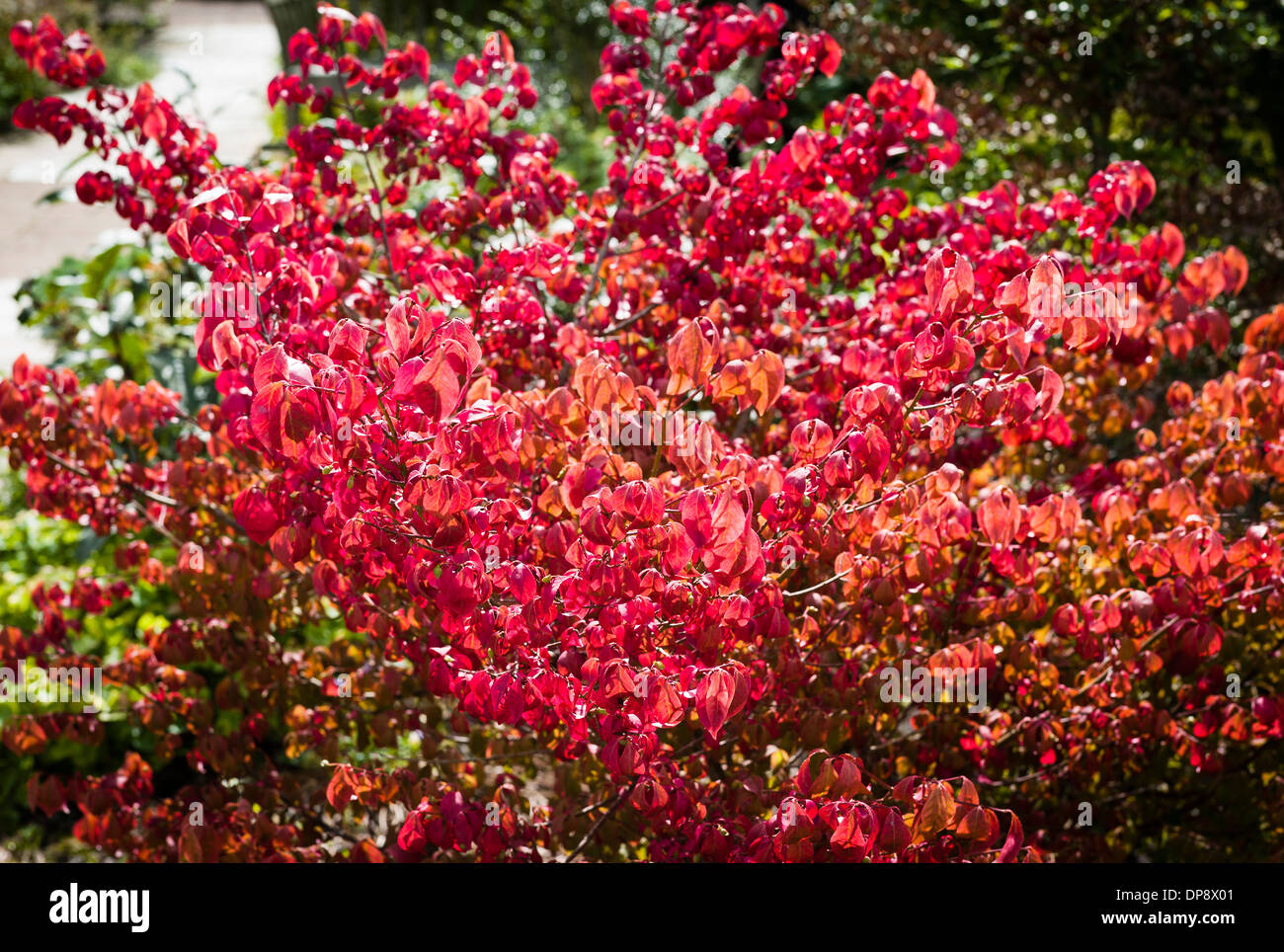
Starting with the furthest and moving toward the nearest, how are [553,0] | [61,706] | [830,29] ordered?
1. [553,0]
2. [830,29]
3. [61,706]

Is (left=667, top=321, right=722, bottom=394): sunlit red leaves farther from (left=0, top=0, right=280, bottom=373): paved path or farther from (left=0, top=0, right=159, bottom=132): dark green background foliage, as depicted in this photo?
(left=0, top=0, right=159, bottom=132): dark green background foliage

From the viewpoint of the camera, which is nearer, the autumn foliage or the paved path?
the autumn foliage

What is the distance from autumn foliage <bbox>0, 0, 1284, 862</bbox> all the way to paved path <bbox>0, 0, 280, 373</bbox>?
175 centimetres

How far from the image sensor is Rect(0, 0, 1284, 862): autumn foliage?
5.67ft

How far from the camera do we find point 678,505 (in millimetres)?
1967

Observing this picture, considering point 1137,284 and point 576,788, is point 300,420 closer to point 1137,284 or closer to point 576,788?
point 576,788

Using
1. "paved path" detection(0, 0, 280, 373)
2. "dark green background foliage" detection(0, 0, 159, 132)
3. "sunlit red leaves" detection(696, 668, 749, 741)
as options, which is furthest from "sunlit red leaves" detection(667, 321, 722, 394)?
"dark green background foliage" detection(0, 0, 159, 132)

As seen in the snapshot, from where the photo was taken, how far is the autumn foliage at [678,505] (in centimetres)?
173

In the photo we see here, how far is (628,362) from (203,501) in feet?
3.62

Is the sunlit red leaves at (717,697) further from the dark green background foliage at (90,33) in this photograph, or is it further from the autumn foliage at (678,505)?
the dark green background foliage at (90,33)

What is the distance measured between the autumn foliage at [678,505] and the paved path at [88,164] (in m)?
1.75
